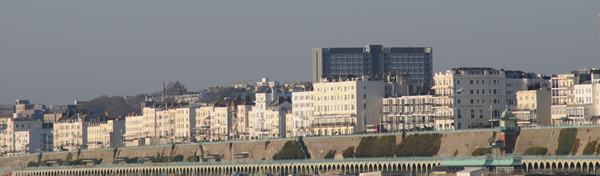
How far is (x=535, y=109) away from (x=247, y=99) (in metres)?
57.0

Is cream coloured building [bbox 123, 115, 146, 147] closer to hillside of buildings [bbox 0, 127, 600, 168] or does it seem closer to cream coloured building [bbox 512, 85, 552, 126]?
hillside of buildings [bbox 0, 127, 600, 168]

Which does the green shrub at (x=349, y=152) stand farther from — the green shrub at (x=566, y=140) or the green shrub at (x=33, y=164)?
the green shrub at (x=33, y=164)

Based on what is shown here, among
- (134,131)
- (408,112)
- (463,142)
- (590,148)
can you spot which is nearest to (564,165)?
(590,148)

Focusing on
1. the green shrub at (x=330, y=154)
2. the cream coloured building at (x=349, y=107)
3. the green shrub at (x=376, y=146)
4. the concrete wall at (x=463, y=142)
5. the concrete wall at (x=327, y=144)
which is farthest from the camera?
the cream coloured building at (x=349, y=107)

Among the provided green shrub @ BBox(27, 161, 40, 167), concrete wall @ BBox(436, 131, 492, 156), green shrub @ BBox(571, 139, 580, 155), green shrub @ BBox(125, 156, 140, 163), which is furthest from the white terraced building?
green shrub @ BBox(27, 161, 40, 167)

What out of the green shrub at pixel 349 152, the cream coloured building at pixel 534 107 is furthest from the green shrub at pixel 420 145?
the cream coloured building at pixel 534 107

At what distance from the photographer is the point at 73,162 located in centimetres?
16725

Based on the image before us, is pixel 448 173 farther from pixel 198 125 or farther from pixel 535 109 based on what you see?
pixel 198 125

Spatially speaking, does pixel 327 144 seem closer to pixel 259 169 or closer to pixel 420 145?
pixel 259 169

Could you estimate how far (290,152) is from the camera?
13212 cm

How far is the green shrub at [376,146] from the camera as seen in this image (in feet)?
391

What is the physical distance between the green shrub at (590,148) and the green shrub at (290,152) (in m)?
41.2

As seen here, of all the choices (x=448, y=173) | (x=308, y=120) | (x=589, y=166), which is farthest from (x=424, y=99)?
(x=589, y=166)

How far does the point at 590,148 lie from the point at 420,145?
23716 millimetres
